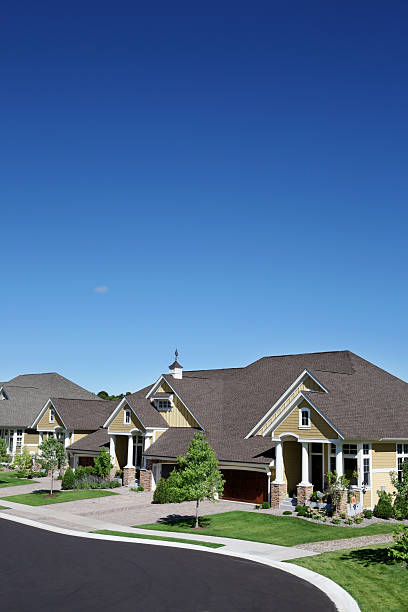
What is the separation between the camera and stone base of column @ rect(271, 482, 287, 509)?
112ft

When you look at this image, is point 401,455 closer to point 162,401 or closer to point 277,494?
point 277,494

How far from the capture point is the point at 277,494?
3425 cm

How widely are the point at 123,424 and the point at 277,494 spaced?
16.5 meters

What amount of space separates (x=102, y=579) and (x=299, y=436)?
58.8 feet

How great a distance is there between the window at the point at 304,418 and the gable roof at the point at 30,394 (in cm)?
3802

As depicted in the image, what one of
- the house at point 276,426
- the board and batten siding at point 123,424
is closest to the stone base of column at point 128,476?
the house at point 276,426

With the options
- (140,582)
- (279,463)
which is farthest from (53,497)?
(140,582)

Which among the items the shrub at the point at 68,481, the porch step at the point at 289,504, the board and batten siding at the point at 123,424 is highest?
the board and batten siding at the point at 123,424

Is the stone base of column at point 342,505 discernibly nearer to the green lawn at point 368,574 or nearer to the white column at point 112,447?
the green lawn at point 368,574

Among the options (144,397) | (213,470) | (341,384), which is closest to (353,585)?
(213,470)

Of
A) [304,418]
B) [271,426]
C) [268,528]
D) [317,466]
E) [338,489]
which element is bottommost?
[268,528]

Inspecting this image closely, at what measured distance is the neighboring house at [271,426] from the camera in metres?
33.3

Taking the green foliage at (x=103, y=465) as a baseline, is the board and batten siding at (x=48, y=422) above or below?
above

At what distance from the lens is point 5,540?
1023 inches
